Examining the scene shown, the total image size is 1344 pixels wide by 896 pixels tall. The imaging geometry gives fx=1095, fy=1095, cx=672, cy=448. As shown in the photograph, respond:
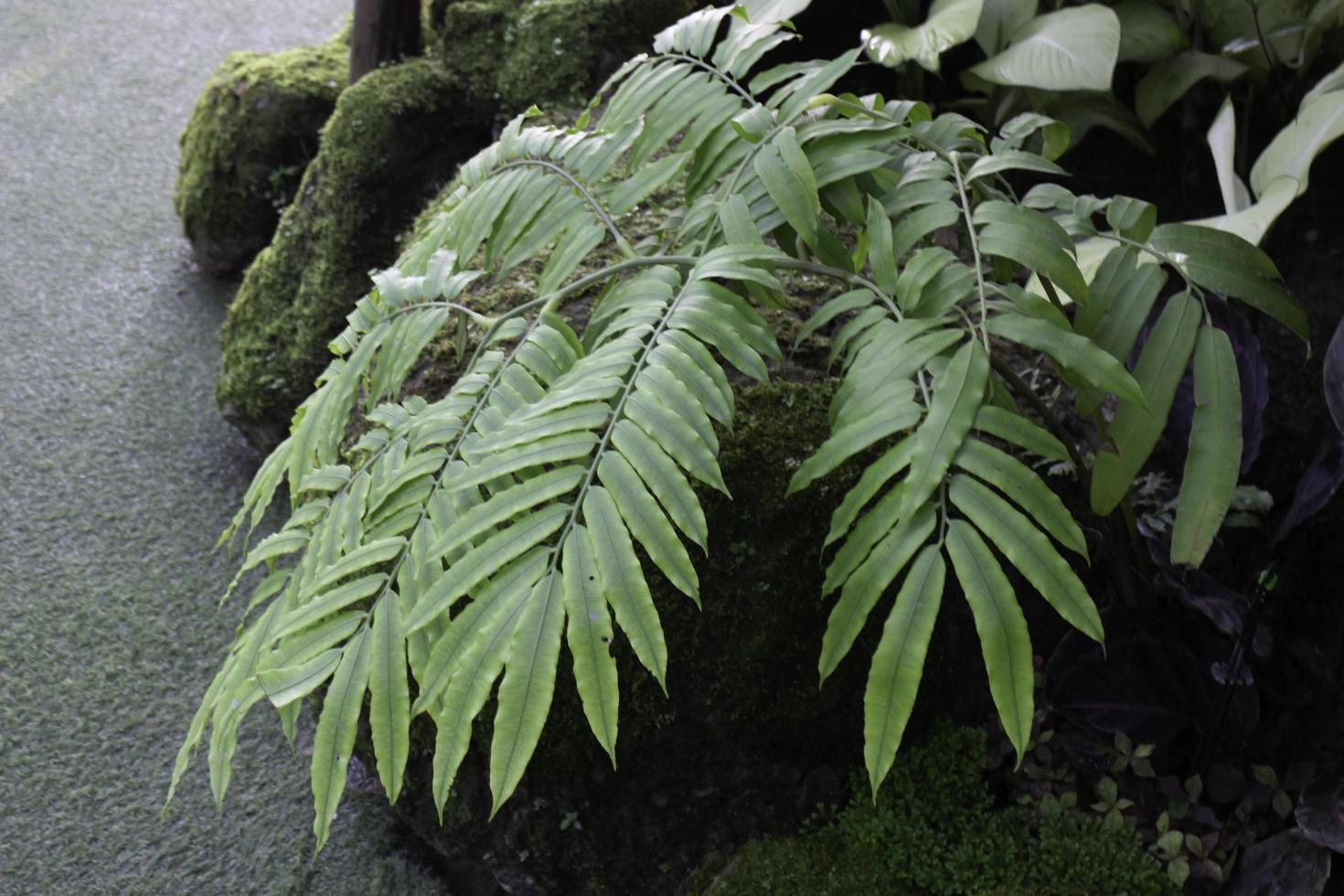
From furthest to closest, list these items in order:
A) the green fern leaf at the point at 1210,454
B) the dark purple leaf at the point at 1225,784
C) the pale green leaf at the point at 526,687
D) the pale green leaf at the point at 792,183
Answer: the dark purple leaf at the point at 1225,784 < the pale green leaf at the point at 792,183 < the green fern leaf at the point at 1210,454 < the pale green leaf at the point at 526,687

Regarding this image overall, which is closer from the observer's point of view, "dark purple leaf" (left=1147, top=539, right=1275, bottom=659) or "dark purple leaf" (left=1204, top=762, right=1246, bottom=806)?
"dark purple leaf" (left=1147, top=539, right=1275, bottom=659)

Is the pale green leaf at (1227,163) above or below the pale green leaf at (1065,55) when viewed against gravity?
below

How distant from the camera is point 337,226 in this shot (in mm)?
3023

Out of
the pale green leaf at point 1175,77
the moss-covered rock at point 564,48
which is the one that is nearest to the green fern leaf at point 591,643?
the pale green leaf at point 1175,77

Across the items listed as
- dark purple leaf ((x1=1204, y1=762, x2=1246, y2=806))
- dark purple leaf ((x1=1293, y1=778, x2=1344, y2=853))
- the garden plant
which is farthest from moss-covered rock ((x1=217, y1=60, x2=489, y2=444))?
dark purple leaf ((x1=1293, y1=778, x2=1344, y2=853))

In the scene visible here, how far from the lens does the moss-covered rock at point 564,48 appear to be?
298cm

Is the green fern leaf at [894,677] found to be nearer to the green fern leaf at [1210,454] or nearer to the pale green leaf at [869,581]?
the pale green leaf at [869,581]

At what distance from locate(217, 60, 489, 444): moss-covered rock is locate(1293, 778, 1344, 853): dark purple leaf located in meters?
2.40

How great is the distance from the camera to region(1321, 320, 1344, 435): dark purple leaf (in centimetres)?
150

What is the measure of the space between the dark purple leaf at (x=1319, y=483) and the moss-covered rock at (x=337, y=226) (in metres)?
2.28

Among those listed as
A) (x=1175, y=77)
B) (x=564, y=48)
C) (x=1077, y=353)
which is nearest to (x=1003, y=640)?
(x=1077, y=353)

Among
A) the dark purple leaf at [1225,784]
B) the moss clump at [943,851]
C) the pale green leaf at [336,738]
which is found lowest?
the moss clump at [943,851]

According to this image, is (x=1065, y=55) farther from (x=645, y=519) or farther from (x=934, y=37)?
(x=645, y=519)

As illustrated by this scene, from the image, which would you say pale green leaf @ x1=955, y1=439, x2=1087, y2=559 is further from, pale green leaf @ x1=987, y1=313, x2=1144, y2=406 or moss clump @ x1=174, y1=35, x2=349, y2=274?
moss clump @ x1=174, y1=35, x2=349, y2=274
